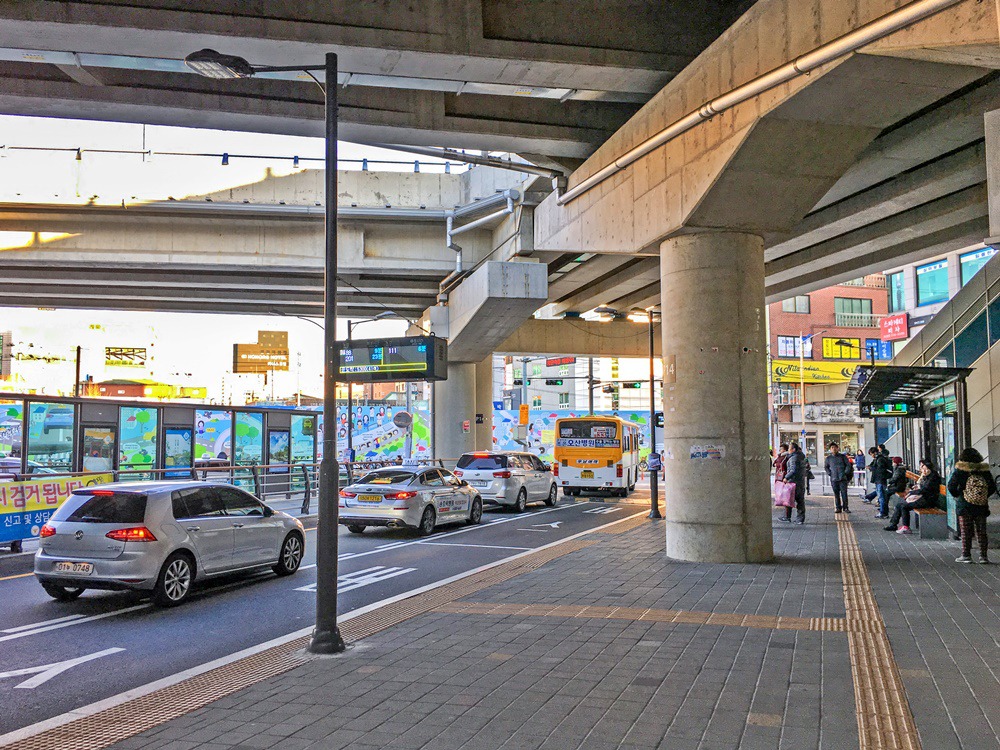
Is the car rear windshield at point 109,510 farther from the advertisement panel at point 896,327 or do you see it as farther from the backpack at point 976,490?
the advertisement panel at point 896,327

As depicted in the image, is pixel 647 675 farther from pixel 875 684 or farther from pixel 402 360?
pixel 402 360

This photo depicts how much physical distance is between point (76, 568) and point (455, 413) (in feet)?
83.6

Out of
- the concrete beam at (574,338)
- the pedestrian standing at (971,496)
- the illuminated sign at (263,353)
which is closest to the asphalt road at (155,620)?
the pedestrian standing at (971,496)

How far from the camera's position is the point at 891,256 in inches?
897

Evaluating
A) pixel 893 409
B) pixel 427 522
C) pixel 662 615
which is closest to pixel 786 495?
pixel 893 409

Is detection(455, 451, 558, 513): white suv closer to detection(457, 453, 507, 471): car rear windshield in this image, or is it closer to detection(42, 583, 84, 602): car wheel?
detection(457, 453, 507, 471): car rear windshield

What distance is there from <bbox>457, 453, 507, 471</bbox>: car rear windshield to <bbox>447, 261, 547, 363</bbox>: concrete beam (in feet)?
13.6

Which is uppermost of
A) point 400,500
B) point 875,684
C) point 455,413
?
point 455,413

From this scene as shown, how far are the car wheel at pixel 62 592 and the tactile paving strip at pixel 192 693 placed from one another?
3973 millimetres

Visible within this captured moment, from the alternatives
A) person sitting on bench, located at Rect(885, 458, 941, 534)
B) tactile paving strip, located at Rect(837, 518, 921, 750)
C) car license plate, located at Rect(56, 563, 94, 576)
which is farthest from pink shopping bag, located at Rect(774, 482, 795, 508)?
car license plate, located at Rect(56, 563, 94, 576)

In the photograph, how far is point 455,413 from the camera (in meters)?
35.4

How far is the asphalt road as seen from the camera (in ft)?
23.3

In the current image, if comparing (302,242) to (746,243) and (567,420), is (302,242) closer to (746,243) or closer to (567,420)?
(567,420)

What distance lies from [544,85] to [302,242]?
1414cm
